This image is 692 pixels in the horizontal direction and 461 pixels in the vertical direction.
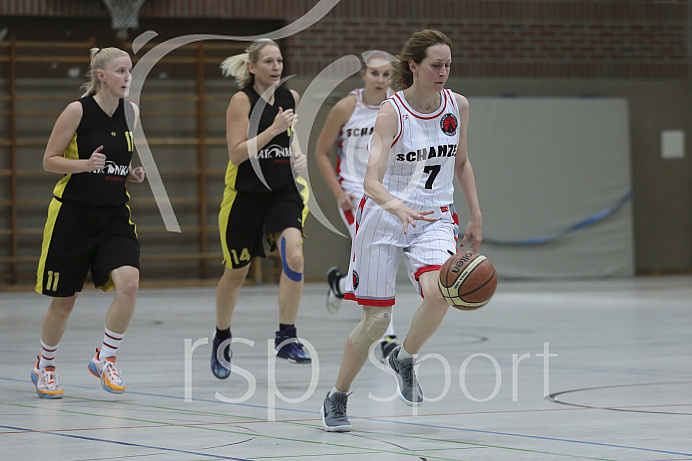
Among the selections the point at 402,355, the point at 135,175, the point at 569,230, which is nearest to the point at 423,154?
the point at 402,355

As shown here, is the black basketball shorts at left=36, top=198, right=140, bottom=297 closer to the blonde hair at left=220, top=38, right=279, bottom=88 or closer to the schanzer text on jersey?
the blonde hair at left=220, top=38, right=279, bottom=88

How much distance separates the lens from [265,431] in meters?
3.98

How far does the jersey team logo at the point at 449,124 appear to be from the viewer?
4.21m

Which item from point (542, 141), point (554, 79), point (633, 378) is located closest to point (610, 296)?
point (542, 141)

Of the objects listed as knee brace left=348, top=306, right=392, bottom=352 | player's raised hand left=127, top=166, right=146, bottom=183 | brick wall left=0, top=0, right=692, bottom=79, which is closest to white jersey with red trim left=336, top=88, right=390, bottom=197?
player's raised hand left=127, top=166, right=146, bottom=183

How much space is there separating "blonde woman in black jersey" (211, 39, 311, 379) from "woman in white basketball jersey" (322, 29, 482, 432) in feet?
5.19

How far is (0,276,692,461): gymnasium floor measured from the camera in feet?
11.9

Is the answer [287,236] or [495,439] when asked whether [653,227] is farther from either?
[495,439]

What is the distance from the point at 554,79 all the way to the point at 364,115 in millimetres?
8773

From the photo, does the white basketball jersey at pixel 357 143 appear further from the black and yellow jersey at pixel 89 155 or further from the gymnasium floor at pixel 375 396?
the black and yellow jersey at pixel 89 155

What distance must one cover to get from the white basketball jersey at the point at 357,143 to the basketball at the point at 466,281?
3068 millimetres

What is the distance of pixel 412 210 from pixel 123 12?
1033 cm

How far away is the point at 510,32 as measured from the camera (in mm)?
15039

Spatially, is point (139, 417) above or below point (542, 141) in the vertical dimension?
below
